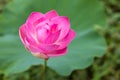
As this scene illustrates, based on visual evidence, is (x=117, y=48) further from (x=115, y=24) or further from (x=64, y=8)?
(x=64, y=8)

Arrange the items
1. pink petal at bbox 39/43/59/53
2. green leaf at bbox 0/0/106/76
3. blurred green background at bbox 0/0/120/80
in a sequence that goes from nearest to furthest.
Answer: pink petal at bbox 39/43/59/53 < green leaf at bbox 0/0/106/76 < blurred green background at bbox 0/0/120/80

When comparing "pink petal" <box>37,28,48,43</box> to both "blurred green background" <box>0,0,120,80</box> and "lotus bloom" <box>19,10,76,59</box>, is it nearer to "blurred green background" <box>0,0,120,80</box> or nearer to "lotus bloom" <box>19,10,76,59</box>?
"lotus bloom" <box>19,10,76,59</box>

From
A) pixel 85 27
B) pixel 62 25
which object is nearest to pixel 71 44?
pixel 85 27

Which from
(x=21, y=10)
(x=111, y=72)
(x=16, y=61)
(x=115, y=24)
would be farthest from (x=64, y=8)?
(x=115, y=24)

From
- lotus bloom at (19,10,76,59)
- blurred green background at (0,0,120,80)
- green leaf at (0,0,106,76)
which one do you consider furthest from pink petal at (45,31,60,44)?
blurred green background at (0,0,120,80)

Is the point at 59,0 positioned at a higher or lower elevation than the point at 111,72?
higher

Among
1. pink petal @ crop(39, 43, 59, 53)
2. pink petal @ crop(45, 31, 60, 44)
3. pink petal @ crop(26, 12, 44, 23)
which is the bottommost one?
pink petal @ crop(39, 43, 59, 53)
